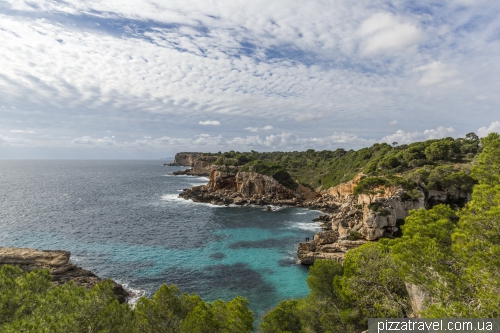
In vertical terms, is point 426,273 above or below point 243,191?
above

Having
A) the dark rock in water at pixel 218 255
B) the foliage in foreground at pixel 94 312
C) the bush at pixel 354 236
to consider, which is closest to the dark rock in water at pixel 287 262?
the dark rock in water at pixel 218 255

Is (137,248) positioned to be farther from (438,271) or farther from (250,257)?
(438,271)

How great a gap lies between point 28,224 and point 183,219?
1251 inches

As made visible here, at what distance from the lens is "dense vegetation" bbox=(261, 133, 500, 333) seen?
10.4 meters

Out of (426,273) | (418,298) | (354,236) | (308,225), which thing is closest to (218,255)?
(354,236)

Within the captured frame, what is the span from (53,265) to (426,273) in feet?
123

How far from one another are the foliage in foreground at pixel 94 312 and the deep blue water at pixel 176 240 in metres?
14.2

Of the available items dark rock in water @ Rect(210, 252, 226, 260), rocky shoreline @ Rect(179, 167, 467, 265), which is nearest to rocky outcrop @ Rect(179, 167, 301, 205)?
rocky shoreline @ Rect(179, 167, 467, 265)

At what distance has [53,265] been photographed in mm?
31812

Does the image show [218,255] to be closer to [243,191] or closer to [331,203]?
[331,203]

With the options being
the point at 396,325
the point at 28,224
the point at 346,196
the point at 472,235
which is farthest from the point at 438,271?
the point at 28,224

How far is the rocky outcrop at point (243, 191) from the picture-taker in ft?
278

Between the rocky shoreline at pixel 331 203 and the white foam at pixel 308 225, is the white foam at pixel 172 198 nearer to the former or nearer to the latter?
the rocky shoreline at pixel 331 203

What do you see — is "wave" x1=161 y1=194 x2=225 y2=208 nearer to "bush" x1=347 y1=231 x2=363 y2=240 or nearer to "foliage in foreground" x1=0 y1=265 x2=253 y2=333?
"bush" x1=347 y1=231 x2=363 y2=240
